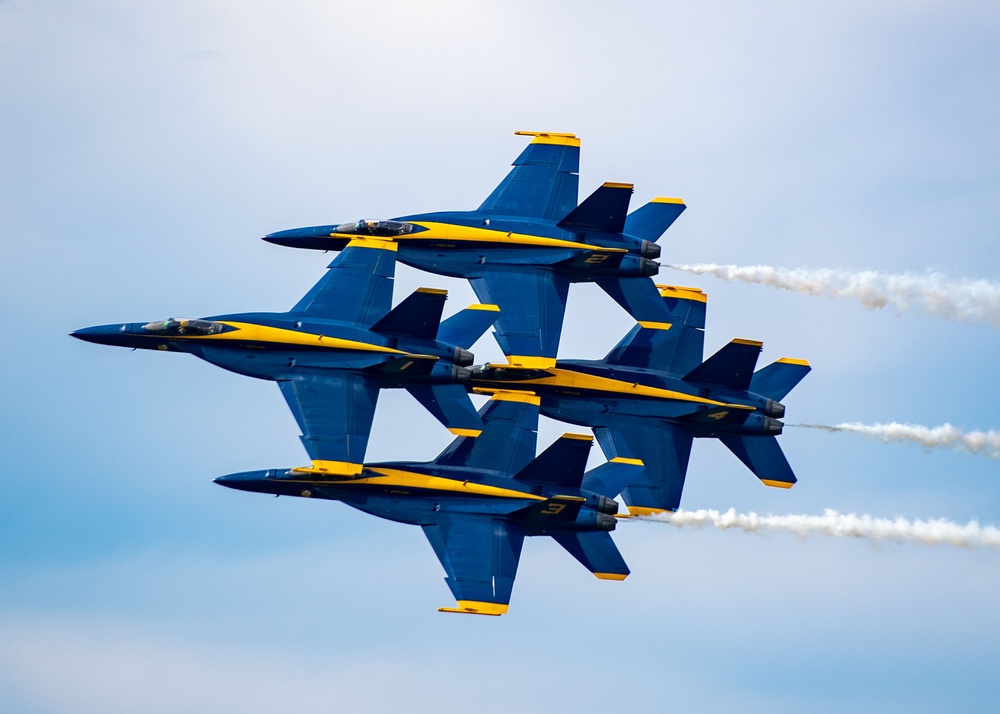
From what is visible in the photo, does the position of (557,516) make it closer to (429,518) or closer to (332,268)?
(429,518)

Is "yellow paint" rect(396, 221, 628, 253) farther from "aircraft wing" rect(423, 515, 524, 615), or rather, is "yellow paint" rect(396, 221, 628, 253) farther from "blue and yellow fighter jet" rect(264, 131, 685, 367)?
"aircraft wing" rect(423, 515, 524, 615)

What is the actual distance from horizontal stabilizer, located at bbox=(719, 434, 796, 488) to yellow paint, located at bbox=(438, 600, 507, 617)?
14301 mm

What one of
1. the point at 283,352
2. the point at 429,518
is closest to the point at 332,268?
the point at 283,352

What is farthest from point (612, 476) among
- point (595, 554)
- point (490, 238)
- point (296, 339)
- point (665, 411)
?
point (296, 339)

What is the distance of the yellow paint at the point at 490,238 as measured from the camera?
333ft

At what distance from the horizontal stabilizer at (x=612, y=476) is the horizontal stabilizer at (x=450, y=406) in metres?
5.63

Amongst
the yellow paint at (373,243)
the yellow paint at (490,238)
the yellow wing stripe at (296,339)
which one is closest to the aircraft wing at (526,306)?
the yellow paint at (490,238)

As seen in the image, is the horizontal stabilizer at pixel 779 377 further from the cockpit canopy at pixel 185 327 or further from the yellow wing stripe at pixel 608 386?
the cockpit canopy at pixel 185 327

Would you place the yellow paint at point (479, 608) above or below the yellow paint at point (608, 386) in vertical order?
below

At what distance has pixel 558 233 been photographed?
102 m

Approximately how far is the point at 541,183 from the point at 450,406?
1244cm

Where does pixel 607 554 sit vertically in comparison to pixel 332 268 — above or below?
below

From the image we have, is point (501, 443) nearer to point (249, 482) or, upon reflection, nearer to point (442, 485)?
point (442, 485)

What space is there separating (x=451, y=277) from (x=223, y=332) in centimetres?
1150
